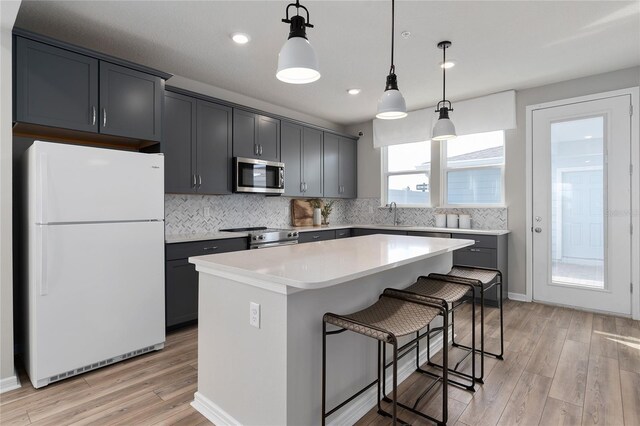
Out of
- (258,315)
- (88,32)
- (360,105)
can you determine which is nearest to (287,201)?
(360,105)

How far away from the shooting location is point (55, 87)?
7.98ft

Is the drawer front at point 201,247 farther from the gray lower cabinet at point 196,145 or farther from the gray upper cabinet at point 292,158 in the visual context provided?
the gray upper cabinet at point 292,158

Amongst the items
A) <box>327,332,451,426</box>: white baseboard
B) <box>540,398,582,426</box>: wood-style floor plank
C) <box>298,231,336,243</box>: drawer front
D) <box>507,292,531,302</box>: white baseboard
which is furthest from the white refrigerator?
<box>507,292,531,302</box>: white baseboard

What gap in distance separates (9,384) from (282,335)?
2.04 meters

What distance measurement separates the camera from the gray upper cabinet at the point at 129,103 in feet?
8.77

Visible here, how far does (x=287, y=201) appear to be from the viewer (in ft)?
16.9

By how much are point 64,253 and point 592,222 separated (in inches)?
197

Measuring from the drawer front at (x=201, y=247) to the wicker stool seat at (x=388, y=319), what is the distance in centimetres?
204

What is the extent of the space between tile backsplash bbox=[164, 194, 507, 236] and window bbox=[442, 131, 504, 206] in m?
0.18

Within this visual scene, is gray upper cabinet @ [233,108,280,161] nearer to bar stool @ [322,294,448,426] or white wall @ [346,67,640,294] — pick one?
white wall @ [346,67,640,294]

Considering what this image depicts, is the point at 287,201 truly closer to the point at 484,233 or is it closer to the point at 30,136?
the point at 484,233

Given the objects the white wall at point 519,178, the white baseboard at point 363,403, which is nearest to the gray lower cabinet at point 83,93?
the white baseboard at point 363,403

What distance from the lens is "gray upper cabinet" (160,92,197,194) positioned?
3.35 metres

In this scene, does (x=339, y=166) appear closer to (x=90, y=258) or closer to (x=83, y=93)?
(x=83, y=93)
